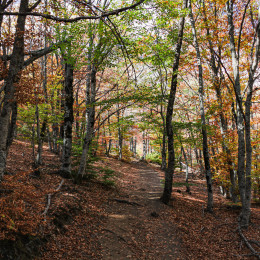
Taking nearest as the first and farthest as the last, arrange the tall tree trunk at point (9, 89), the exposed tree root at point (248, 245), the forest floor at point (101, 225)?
the forest floor at point (101, 225)
the tall tree trunk at point (9, 89)
the exposed tree root at point (248, 245)

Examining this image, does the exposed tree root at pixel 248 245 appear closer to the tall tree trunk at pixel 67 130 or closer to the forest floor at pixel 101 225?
the forest floor at pixel 101 225

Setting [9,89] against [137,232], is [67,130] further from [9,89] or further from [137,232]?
[137,232]

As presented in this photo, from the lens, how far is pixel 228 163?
42.5 ft

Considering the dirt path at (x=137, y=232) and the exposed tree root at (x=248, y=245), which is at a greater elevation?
the dirt path at (x=137, y=232)

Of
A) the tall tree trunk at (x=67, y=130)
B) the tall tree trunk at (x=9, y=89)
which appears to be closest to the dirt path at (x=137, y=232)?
the tall tree trunk at (x=67, y=130)

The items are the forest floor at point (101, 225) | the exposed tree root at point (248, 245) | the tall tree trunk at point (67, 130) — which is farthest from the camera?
the tall tree trunk at point (67, 130)

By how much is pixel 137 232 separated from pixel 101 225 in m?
1.48

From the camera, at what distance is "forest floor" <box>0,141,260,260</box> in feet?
13.9

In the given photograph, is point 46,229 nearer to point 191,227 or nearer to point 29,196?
point 29,196

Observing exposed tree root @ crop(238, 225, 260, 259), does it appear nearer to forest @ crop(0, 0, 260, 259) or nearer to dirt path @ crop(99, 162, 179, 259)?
forest @ crop(0, 0, 260, 259)

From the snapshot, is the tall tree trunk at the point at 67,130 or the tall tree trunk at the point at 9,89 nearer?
the tall tree trunk at the point at 9,89

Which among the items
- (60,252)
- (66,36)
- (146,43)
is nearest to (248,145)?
(146,43)

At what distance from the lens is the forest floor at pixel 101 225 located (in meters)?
4.25

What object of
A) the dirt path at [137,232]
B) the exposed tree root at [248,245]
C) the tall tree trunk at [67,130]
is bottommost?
the exposed tree root at [248,245]
